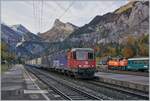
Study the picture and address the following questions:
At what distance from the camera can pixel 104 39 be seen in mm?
183125

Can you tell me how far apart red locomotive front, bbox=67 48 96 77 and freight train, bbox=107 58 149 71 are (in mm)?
26160

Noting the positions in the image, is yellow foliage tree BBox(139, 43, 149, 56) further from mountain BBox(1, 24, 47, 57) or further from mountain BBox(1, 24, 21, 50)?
mountain BBox(1, 24, 21, 50)

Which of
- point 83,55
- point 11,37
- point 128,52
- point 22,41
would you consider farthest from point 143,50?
point 83,55

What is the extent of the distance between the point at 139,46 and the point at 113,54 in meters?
11.2

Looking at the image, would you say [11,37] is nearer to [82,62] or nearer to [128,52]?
[128,52]

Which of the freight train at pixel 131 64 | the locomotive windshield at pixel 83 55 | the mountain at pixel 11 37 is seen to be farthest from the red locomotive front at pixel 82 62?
the mountain at pixel 11 37

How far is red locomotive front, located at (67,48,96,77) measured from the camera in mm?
32812

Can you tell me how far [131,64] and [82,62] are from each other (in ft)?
111

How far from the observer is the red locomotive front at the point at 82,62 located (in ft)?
108

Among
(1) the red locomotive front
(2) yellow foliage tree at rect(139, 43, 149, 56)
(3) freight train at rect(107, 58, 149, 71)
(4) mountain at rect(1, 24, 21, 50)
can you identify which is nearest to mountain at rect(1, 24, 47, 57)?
(4) mountain at rect(1, 24, 21, 50)

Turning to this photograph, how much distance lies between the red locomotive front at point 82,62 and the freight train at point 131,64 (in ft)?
85.8

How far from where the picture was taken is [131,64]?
6556 cm

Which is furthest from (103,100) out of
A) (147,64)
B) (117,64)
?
(117,64)

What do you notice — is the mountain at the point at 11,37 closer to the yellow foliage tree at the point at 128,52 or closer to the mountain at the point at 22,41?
the mountain at the point at 22,41
